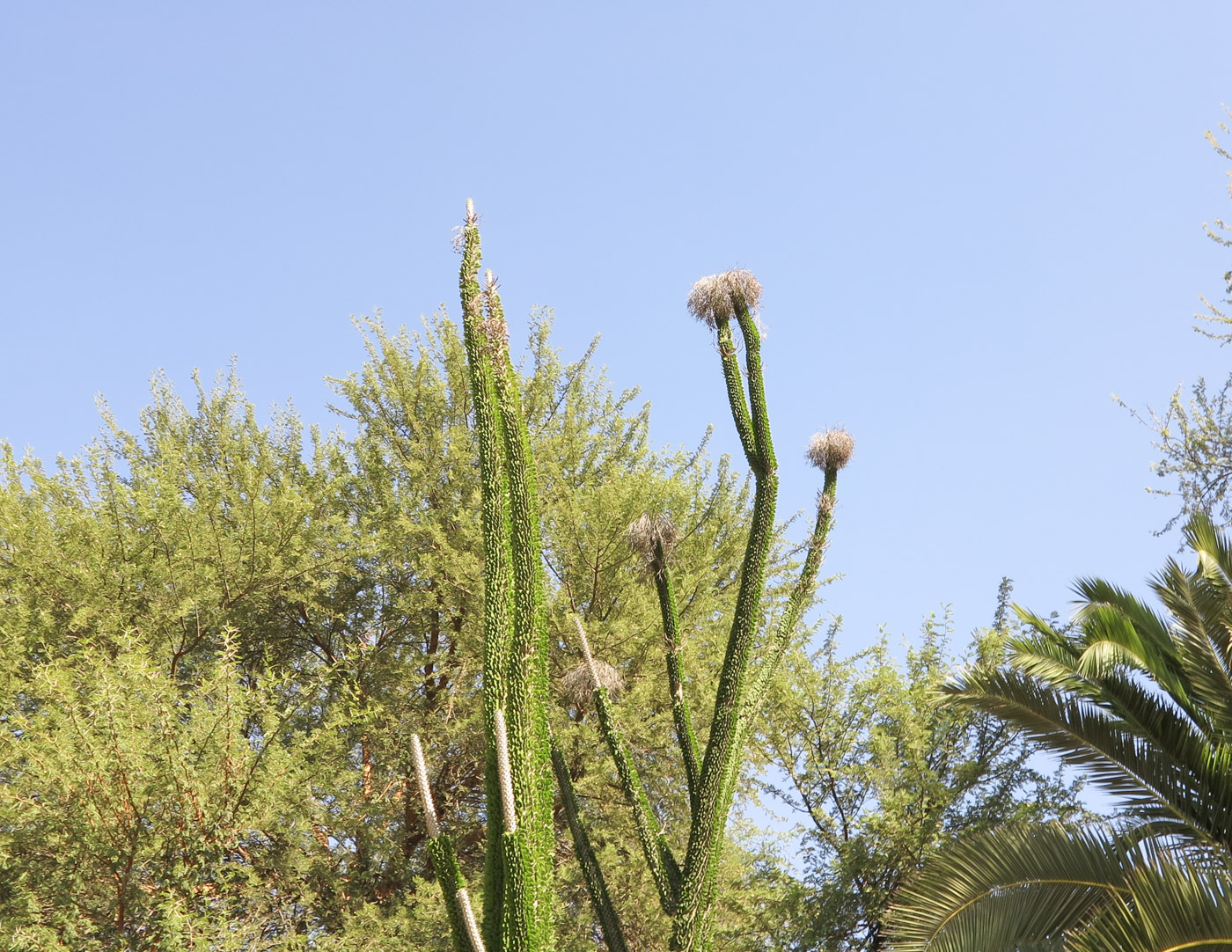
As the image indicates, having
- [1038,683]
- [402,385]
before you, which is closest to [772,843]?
[1038,683]

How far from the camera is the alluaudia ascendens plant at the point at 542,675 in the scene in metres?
6.86

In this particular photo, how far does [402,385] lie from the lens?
17.0 meters

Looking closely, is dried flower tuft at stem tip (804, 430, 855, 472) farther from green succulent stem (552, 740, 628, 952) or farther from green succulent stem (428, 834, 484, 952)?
green succulent stem (428, 834, 484, 952)

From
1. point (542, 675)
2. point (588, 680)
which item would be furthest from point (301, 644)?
point (542, 675)

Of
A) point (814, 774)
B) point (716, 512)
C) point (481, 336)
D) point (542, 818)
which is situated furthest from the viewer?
point (716, 512)

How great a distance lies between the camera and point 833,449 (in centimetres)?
1016

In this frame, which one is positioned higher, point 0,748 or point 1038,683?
point 0,748

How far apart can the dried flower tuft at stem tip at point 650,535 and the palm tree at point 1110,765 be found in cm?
260

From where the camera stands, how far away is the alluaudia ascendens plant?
686 cm

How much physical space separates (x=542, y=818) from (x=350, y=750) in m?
8.42

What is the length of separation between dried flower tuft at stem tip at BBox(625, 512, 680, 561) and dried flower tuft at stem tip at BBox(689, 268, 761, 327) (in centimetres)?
178

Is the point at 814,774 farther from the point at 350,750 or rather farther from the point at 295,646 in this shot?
the point at 295,646

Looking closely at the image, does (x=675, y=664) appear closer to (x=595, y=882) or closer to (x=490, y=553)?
(x=595, y=882)

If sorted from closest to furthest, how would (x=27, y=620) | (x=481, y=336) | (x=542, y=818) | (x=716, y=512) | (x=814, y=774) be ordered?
1. (x=542, y=818)
2. (x=481, y=336)
3. (x=27, y=620)
4. (x=814, y=774)
5. (x=716, y=512)
